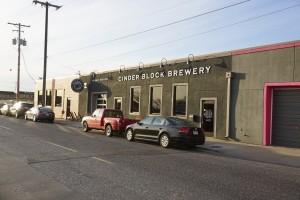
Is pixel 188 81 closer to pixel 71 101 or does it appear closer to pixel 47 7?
pixel 71 101

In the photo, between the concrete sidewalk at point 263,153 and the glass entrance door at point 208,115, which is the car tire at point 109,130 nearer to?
the glass entrance door at point 208,115

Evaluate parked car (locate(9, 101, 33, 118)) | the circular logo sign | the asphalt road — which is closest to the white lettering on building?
the circular logo sign

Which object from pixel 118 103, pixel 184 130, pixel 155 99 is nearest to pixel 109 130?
pixel 155 99

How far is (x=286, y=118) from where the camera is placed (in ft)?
62.9

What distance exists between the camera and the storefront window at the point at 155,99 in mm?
27188

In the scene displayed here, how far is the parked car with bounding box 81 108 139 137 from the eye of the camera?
21547 mm

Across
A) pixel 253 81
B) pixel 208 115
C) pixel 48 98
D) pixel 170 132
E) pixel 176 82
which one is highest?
pixel 176 82

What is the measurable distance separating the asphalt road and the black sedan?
7.54ft

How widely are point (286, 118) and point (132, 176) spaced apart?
11.9 metres

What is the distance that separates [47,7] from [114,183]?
34.6 m

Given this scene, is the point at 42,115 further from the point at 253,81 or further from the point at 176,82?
the point at 253,81

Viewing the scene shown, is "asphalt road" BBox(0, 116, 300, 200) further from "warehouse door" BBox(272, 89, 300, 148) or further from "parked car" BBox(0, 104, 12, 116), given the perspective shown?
"parked car" BBox(0, 104, 12, 116)

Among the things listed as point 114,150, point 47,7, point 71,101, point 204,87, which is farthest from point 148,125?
point 47,7

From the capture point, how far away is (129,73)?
100 ft
